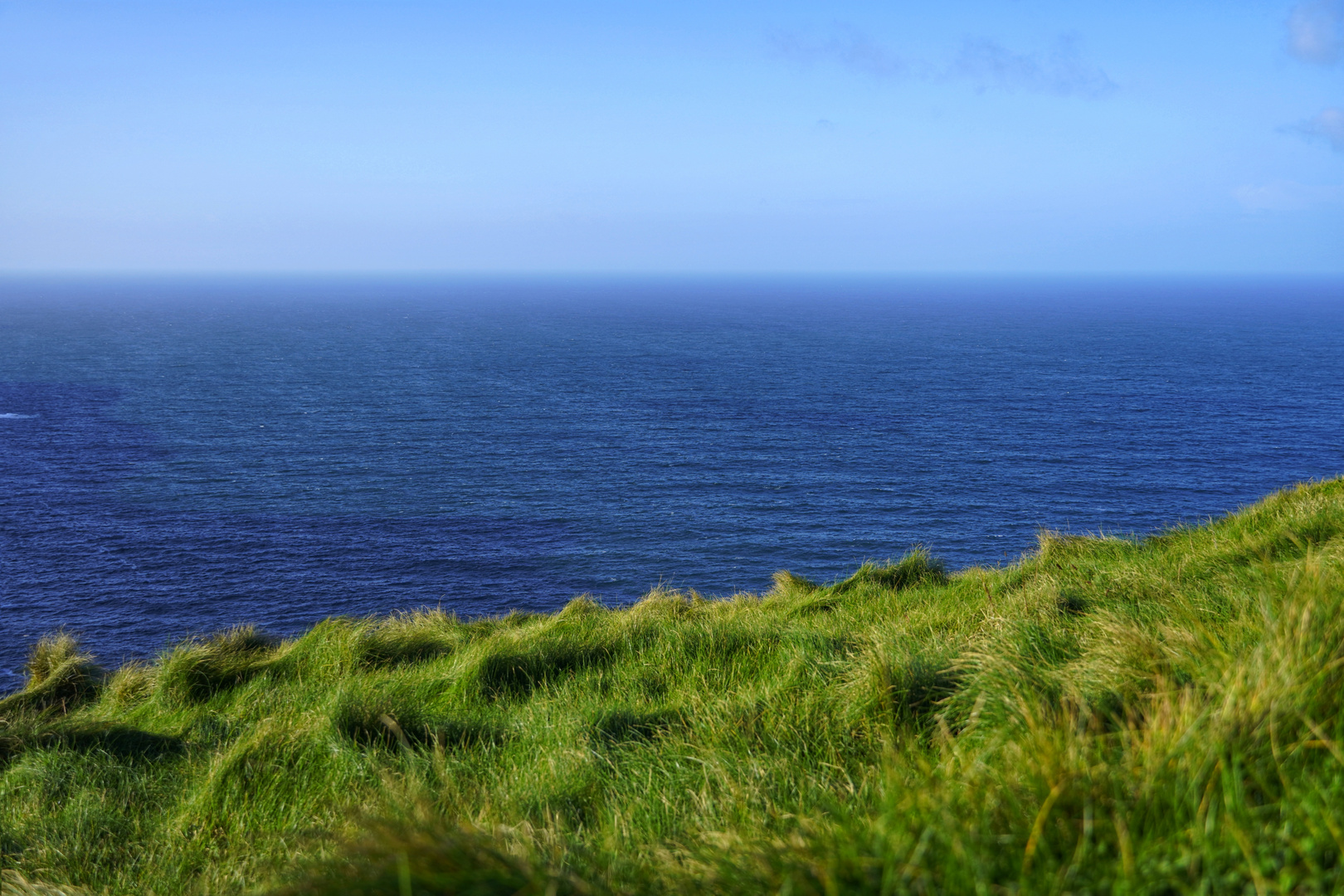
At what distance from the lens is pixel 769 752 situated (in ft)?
18.5

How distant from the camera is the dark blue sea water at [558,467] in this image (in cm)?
4075

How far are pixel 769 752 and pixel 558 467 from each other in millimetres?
55150

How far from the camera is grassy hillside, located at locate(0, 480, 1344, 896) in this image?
3010 mm

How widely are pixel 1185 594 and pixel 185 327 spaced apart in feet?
589

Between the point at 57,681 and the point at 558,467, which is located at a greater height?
the point at 57,681

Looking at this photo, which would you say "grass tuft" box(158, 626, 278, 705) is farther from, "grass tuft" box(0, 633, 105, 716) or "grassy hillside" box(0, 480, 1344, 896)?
"grass tuft" box(0, 633, 105, 716)

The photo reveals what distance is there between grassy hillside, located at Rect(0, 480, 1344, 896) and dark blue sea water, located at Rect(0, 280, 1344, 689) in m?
23.6

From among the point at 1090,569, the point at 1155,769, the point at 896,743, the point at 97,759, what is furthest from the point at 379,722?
the point at 1090,569

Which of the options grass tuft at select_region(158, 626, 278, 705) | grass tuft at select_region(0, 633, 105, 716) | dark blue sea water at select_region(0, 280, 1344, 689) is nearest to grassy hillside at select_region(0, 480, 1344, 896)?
grass tuft at select_region(158, 626, 278, 705)

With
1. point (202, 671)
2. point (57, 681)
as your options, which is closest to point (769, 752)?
point (202, 671)

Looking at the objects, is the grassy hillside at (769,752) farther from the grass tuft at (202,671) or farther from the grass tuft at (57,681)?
the grass tuft at (57,681)

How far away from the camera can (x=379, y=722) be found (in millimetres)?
7238

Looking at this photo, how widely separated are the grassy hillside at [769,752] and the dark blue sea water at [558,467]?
77.4 feet

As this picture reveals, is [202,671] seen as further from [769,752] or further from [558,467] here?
[558,467]
